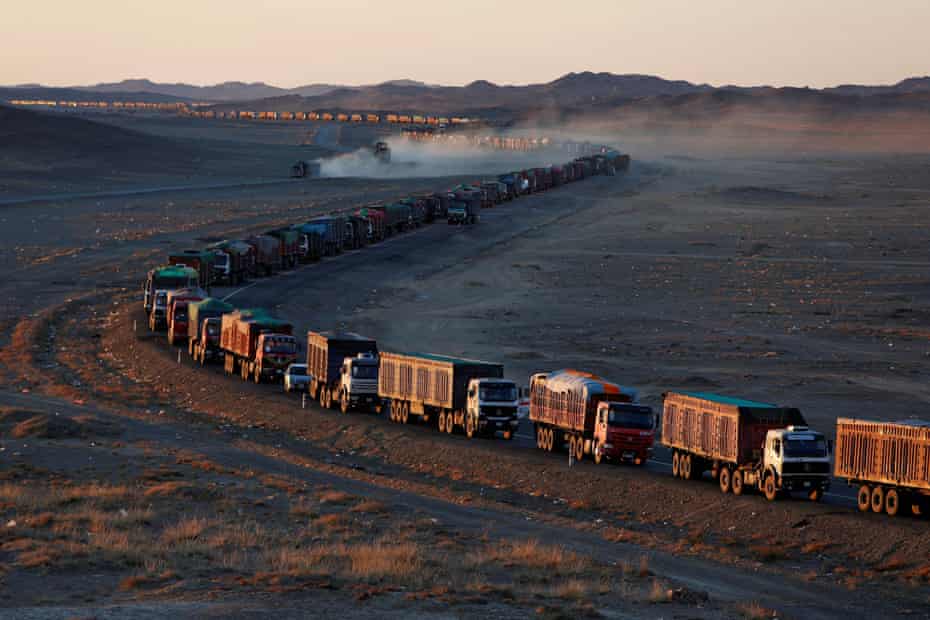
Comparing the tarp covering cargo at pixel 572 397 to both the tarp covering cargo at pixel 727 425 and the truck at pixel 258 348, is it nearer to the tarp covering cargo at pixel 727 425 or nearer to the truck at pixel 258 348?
the tarp covering cargo at pixel 727 425

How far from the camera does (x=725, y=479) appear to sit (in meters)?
41.8

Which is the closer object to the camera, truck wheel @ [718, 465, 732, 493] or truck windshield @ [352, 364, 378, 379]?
truck wheel @ [718, 465, 732, 493]

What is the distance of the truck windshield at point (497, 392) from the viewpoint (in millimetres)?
50531

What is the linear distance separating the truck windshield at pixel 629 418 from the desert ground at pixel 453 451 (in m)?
1.53

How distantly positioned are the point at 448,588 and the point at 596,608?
9.26ft

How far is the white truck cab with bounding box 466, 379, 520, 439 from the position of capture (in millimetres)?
50594

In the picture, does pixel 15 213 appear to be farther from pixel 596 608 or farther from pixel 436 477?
pixel 596 608

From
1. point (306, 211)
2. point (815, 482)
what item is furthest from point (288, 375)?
point (306, 211)

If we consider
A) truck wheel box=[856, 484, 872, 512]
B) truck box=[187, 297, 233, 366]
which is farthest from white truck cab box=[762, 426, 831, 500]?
truck box=[187, 297, 233, 366]

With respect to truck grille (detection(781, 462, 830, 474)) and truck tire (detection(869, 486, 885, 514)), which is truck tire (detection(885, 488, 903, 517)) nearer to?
truck tire (detection(869, 486, 885, 514))

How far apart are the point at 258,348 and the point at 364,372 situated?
9.18 m

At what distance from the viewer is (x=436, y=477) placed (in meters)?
46.3

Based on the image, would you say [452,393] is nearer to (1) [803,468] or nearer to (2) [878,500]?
(1) [803,468]

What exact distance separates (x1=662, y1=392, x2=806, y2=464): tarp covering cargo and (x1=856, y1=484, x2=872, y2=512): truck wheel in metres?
3.10
